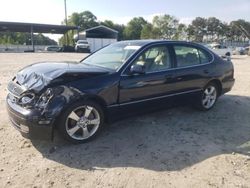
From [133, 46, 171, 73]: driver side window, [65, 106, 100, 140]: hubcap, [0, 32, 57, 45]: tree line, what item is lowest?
[65, 106, 100, 140]: hubcap

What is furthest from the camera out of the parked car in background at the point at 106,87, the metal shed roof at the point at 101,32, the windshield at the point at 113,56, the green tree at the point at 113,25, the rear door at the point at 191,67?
the green tree at the point at 113,25

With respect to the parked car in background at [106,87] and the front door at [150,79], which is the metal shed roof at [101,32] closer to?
the parked car in background at [106,87]

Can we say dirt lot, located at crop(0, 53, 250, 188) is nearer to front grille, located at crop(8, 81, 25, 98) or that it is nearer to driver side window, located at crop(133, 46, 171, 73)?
front grille, located at crop(8, 81, 25, 98)

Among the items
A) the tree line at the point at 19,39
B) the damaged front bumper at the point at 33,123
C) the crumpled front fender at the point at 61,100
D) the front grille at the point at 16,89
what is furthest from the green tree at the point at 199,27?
the damaged front bumper at the point at 33,123

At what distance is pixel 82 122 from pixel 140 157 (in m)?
1.05

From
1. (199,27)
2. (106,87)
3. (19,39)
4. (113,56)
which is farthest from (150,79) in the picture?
(19,39)

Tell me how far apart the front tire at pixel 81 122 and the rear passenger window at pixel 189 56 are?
213cm

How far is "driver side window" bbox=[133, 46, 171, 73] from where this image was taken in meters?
5.28

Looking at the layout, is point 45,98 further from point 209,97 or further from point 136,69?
point 209,97

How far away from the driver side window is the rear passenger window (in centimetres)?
30

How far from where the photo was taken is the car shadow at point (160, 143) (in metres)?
4.11

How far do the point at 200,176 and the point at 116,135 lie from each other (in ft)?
5.48

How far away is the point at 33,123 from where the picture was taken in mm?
4102

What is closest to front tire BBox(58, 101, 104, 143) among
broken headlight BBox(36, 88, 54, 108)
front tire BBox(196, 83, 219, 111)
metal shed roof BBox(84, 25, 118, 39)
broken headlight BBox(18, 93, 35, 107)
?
broken headlight BBox(36, 88, 54, 108)
